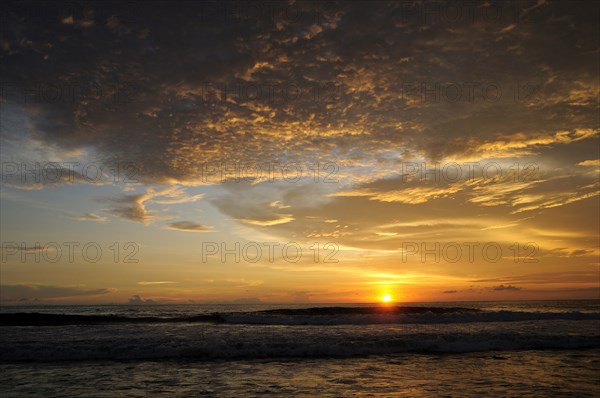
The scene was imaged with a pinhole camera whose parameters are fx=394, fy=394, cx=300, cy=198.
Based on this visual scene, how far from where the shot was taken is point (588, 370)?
1380 centimetres

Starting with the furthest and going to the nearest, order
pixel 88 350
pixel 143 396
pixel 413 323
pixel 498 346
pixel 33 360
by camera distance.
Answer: pixel 413 323, pixel 498 346, pixel 88 350, pixel 33 360, pixel 143 396

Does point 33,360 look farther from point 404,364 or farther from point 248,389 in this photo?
point 404,364

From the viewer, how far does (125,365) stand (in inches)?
616

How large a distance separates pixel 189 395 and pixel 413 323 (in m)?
25.3

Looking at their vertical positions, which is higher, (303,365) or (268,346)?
(303,365)

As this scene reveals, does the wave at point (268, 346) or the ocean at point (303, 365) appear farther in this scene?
the wave at point (268, 346)

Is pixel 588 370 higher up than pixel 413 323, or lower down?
higher up

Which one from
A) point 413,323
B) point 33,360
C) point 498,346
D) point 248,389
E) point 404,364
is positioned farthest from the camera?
point 413,323

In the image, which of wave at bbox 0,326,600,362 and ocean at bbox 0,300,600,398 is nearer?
ocean at bbox 0,300,600,398

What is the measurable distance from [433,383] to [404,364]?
3613 millimetres

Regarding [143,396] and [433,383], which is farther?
[433,383]

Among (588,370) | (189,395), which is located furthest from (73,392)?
(588,370)

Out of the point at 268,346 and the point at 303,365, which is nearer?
the point at 303,365

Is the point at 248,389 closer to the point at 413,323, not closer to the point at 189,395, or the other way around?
the point at 189,395
